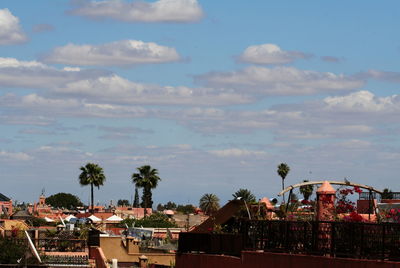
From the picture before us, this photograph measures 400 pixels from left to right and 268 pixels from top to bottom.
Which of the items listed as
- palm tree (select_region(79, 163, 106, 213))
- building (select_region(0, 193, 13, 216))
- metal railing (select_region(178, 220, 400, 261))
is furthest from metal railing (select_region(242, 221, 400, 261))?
building (select_region(0, 193, 13, 216))

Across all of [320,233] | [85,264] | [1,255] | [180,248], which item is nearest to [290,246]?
[320,233]

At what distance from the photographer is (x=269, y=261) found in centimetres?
2369

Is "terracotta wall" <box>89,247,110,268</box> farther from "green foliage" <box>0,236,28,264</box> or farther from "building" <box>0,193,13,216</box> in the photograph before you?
"building" <box>0,193,13,216</box>

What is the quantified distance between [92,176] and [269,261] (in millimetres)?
111696

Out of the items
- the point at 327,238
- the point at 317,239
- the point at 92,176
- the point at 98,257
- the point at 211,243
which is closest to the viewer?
the point at 327,238

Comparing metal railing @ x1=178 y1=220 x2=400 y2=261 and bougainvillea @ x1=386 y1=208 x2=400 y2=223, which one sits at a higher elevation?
bougainvillea @ x1=386 y1=208 x2=400 y2=223

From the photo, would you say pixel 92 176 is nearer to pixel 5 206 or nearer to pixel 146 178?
pixel 146 178

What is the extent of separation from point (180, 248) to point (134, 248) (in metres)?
29.8

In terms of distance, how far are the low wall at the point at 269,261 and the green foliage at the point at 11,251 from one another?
71.0 feet

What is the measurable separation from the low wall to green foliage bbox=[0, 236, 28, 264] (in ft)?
71.0

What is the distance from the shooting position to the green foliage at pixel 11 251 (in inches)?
1950

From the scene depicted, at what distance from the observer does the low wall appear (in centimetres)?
2072

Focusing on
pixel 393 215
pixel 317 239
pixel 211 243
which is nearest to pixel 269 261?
pixel 317 239

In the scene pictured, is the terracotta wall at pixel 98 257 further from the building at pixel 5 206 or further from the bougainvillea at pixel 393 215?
the building at pixel 5 206
